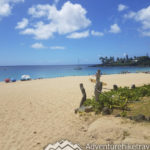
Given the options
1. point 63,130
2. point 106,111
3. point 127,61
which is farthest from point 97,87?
point 127,61

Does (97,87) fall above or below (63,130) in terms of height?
above

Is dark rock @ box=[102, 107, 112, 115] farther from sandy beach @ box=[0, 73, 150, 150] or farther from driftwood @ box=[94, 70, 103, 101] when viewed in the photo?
driftwood @ box=[94, 70, 103, 101]

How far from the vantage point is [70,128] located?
14.4ft

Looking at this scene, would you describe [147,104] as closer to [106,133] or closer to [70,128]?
[106,133]

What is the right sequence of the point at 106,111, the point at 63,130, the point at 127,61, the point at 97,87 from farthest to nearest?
1. the point at 127,61
2. the point at 97,87
3. the point at 106,111
4. the point at 63,130

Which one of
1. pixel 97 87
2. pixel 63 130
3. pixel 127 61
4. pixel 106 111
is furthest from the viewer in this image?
pixel 127 61

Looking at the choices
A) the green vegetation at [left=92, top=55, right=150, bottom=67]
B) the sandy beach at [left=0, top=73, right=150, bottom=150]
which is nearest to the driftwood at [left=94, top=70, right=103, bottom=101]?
the sandy beach at [left=0, top=73, right=150, bottom=150]

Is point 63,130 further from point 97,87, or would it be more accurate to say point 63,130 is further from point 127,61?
point 127,61

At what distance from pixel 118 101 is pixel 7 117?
5.02m

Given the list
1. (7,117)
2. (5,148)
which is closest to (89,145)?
(5,148)

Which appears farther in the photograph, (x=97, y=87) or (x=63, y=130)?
(x=97, y=87)

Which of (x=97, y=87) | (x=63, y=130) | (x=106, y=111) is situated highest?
(x=97, y=87)

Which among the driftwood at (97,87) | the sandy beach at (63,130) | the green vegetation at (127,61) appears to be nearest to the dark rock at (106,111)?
the sandy beach at (63,130)

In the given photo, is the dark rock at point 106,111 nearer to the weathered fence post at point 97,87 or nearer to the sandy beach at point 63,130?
the sandy beach at point 63,130
